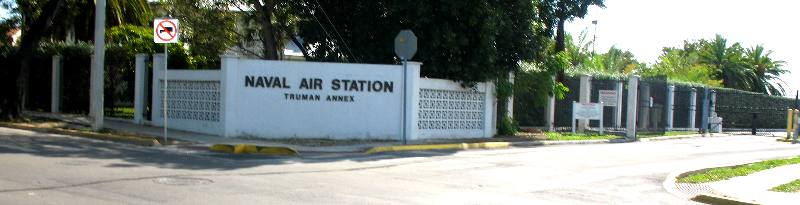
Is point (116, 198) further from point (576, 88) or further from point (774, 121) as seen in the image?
point (774, 121)

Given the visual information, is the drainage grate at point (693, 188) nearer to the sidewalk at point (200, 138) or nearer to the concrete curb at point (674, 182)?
the concrete curb at point (674, 182)

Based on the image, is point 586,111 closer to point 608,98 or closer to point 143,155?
point 608,98

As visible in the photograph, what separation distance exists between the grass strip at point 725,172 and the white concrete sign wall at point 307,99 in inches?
341

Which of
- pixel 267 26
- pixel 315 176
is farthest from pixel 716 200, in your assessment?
pixel 267 26

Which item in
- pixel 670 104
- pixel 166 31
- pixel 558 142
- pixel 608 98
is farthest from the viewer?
pixel 670 104

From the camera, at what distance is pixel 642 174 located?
14.7 meters

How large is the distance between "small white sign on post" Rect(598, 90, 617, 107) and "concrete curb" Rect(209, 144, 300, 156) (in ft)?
53.6

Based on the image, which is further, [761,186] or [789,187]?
[761,186]

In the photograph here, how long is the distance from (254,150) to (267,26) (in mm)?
8645


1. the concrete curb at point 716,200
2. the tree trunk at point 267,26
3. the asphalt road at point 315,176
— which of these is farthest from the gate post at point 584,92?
the concrete curb at point 716,200

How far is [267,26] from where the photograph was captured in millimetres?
24656

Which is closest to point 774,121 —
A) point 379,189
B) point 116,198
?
point 379,189

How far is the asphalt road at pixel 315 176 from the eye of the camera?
31.5 ft

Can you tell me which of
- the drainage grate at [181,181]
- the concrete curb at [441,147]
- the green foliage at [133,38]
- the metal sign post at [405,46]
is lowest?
the concrete curb at [441,147]
